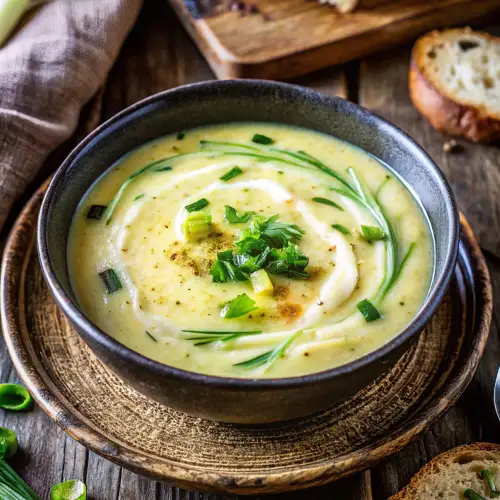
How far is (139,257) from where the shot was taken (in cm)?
255

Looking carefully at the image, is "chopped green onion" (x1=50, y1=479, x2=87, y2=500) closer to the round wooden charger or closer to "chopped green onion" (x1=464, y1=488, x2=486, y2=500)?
the round wooden charger

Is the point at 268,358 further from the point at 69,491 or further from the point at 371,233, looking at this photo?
the point at 69,491

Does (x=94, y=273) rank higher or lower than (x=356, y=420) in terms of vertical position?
higher

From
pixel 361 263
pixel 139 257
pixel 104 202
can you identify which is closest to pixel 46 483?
pixel 139 257

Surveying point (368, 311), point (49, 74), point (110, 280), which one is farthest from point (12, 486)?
point (49, 74)

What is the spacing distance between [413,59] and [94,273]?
7.64 feet

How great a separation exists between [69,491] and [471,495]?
4.24ft

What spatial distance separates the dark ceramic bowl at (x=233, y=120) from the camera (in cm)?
204

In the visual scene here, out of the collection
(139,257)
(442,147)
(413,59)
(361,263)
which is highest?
(139,257)

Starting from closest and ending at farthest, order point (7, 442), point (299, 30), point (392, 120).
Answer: point (7, 442), point (392, 120), point (299, 30)

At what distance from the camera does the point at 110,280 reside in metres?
2.48

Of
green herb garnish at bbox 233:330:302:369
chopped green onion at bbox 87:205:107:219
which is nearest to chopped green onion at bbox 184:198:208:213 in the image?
chopped green onion at bbox 87:205:107:219

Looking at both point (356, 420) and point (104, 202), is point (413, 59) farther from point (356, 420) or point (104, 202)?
point (356, 420)

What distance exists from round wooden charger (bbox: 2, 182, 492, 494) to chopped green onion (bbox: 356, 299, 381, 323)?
10.0 inches
